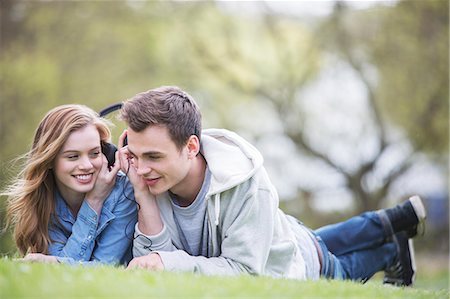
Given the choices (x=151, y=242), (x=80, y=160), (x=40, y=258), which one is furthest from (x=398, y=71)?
(x=40, y=258)

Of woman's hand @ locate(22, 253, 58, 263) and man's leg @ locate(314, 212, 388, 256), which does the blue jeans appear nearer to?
man's leg @ locate(314, 212, 388, 256)

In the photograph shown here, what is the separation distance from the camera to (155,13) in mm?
17422

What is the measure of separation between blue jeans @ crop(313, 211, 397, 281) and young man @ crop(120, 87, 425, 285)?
3.41 ft

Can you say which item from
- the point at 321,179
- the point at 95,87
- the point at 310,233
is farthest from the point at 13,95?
the point at 310,233

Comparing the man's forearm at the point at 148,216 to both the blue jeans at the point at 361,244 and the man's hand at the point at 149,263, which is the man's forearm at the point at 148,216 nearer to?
the man's hand at the point at 149,263

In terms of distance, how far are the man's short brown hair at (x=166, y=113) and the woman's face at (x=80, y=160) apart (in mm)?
450

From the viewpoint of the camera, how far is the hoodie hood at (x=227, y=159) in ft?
14.8

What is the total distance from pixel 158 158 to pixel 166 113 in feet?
0.99

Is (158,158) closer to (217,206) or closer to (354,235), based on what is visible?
(217,206)

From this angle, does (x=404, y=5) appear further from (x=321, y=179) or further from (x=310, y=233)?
(x=310, y=233)

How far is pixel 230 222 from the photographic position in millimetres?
4559

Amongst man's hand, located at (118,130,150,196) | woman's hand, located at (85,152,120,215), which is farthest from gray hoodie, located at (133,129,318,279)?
woman's hand, located at (85,152,120,215)

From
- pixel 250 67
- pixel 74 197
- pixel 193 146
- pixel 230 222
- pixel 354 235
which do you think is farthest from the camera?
pixel 250 67

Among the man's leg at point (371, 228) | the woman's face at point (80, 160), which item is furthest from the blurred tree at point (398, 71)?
the woman's face at point (80, 160)
